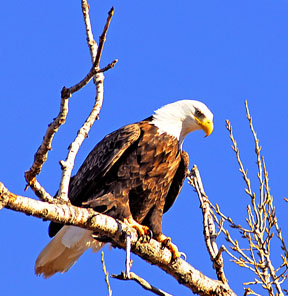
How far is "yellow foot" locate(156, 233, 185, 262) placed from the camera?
184 inches

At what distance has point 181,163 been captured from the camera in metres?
5.64

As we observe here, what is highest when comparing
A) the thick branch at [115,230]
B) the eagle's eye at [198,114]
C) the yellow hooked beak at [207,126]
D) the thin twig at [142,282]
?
the eagle's eye at [198,114]

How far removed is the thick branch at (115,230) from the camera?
3326mm

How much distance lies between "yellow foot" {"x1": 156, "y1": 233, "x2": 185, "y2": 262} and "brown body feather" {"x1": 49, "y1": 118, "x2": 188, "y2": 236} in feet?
0.23

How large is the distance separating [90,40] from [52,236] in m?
2.06

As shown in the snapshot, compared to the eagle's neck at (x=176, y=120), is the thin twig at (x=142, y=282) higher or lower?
lower

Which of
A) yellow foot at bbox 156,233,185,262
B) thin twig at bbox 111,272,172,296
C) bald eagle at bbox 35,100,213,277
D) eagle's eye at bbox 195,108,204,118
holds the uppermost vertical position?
eagle's eye at bbox 195,108,204,118

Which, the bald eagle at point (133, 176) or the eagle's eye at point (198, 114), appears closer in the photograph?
the bald eagle at point (133, 176)

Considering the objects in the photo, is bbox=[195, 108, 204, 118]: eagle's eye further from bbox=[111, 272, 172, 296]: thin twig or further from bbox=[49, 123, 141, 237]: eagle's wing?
bbox=[111, 272, 172, 296]: thin twig

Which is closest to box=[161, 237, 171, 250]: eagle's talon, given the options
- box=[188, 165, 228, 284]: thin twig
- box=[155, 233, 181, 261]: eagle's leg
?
box=[155, 233, 181, 261]: eagle's leg

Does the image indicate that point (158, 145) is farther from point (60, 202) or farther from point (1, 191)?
point (1, 191)

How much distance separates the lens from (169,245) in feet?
16.4

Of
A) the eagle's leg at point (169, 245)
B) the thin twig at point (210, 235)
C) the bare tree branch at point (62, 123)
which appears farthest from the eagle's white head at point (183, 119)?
the bare tree branch at point (62, 123)

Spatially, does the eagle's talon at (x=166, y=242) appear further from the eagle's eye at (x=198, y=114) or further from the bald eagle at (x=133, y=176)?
the eagle's eye at (x=198, y=114)
